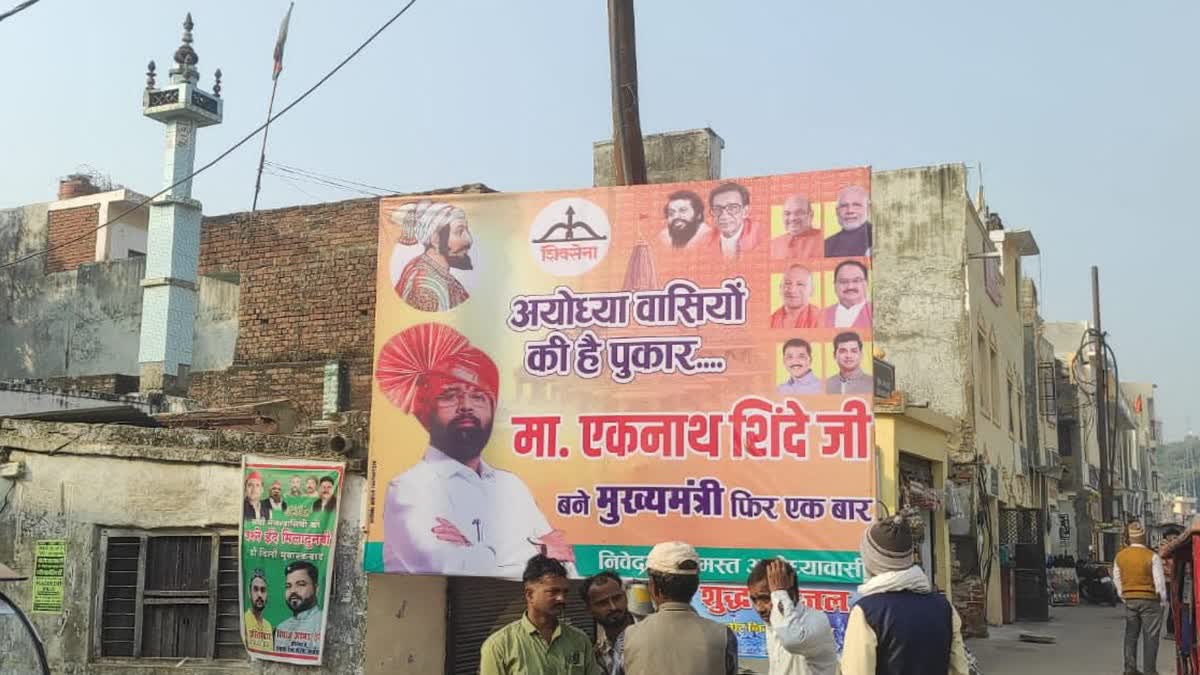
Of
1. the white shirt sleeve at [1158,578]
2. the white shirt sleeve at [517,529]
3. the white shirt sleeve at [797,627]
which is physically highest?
the white shirt sleeve at [517,529]

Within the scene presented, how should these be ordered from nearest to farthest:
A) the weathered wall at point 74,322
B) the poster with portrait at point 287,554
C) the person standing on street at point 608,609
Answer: the person standing on street at point 608,609 → the poster with portrait at point 287,554 → the weathered wall at point 74,322

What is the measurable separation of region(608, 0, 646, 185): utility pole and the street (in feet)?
24.3

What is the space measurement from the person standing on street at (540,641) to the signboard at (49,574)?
261 inches

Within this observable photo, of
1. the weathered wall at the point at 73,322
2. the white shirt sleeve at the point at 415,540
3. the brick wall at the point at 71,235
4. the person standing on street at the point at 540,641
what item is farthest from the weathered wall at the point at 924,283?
the brick wall at the point at 71,235

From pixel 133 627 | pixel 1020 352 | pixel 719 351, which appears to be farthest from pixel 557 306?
pixel 1020 352

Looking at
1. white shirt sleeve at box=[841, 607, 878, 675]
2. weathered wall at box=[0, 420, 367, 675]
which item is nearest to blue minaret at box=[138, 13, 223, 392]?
weathered wall at box=[0, 420, 367, 675]

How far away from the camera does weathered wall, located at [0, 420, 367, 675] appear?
8.57 meters

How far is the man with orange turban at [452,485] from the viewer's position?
743cm

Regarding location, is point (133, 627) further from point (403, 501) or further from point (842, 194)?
point (842, 194)

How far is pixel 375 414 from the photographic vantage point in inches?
309

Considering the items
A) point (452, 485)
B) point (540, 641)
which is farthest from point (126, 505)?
point (540, 641)

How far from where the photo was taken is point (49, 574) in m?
9.40

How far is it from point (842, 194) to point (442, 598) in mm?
4874

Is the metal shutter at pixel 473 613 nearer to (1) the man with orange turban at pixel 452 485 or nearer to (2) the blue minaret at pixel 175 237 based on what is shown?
(1) the man with orange turban at pixel 452 485
